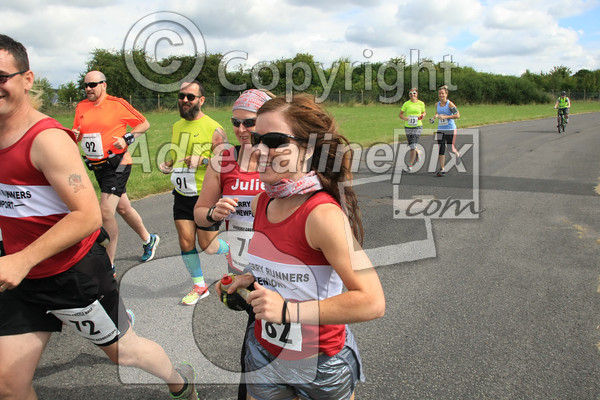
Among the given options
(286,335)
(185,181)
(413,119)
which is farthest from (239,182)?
(413,119)

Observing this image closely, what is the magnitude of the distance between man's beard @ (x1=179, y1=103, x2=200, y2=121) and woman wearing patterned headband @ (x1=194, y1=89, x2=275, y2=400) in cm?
160

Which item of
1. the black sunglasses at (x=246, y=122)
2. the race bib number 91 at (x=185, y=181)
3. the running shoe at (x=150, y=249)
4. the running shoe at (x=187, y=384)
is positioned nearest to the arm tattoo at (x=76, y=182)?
the black sunglasses at (x=246, y=122)

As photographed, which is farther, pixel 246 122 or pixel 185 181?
pixel 185 181

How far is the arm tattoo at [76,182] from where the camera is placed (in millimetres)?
2023

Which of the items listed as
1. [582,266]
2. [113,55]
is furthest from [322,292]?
[113,55]

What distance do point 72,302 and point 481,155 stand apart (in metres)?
14.8

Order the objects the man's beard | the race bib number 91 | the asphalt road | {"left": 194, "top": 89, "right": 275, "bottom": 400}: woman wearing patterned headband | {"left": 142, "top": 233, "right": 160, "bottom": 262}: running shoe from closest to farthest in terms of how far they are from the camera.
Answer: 1. {"left": 194, "top": 89, "right": 275, "bottom": 400}: woman wearing patterned headband
2. the asphalt road
3. the race bib number 91
4. the man's beard
5. {"left": 142, "top": 233, "right": 160, "bottom": 262}: running shoe

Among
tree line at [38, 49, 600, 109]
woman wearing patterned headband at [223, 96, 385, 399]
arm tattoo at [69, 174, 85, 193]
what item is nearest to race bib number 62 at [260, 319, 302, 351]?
woman wearing patterned headband at [223, 96, 385, 399]

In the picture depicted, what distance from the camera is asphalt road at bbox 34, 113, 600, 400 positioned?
317cm

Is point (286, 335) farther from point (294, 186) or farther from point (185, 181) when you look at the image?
point (185, 181)

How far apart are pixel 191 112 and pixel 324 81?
4300cm

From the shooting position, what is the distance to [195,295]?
4.39 metres

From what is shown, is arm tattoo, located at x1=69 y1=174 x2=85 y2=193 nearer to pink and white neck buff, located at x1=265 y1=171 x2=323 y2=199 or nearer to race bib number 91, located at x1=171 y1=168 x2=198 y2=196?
pink and white neck buff, located at x1=265 y1=171 x2=323 y2=199

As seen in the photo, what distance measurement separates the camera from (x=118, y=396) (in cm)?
300
